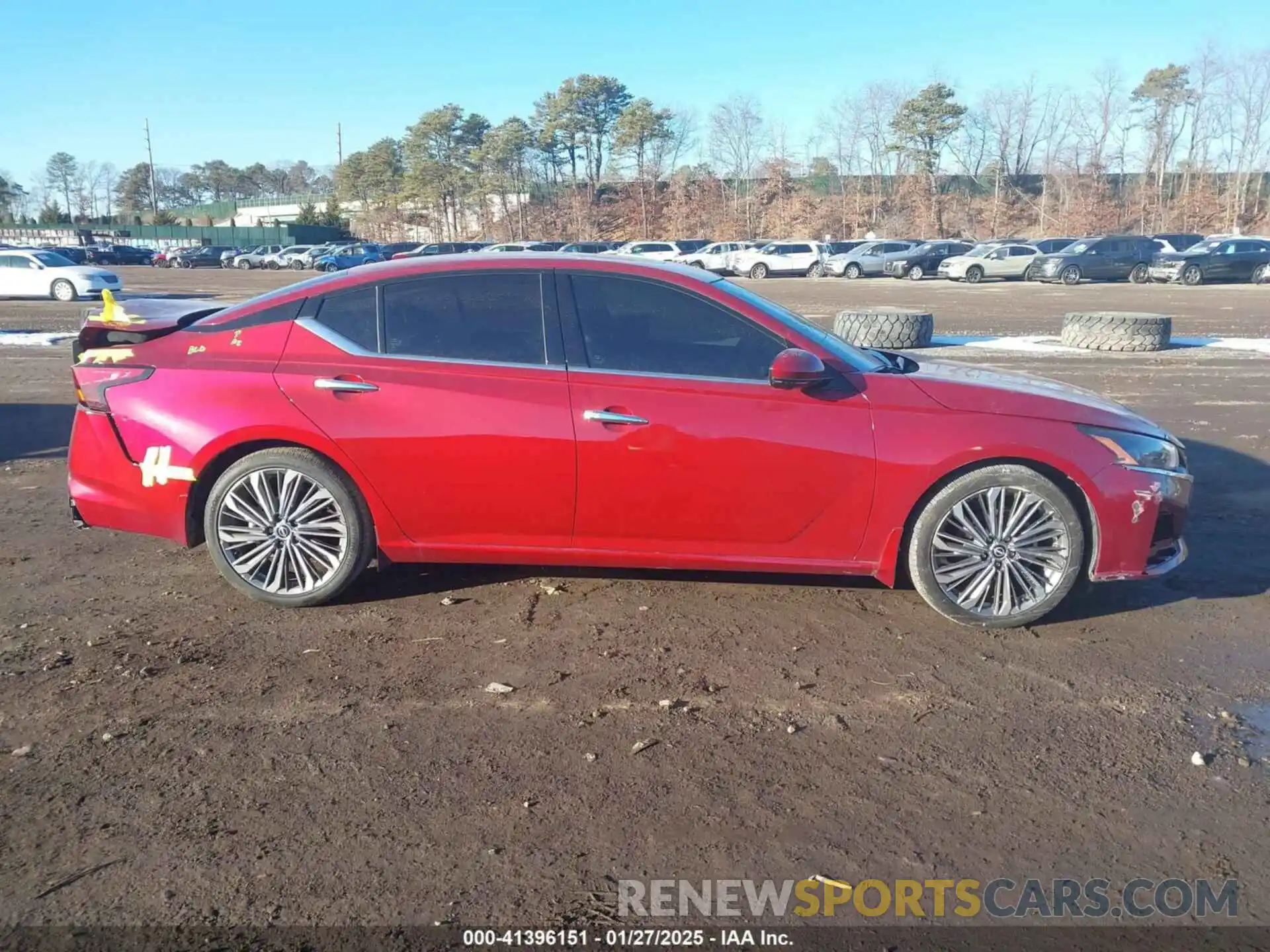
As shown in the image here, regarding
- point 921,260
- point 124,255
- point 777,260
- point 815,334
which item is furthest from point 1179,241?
point 124,255

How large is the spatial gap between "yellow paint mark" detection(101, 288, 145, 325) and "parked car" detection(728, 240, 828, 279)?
42.7m

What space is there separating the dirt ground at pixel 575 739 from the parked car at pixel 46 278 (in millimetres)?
25732

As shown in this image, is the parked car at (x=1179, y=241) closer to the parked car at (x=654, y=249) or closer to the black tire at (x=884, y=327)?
the parked car at (x=654, y=249)

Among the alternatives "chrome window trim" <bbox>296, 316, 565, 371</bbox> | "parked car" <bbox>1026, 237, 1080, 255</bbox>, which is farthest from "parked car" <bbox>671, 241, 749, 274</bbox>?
"chrome window trim" <bbox>296, 316, 565, 371</bbox>

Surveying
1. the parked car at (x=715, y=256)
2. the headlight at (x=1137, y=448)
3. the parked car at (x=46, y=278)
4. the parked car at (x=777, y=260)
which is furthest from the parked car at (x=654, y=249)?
the headlight at (x=1137, y=448)

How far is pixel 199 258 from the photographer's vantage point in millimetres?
64562

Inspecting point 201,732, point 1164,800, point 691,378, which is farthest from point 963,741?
point 201,732

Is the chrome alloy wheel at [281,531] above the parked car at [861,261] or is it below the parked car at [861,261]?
below

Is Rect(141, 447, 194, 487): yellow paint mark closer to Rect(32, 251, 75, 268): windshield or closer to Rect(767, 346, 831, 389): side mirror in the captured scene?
Rect(767, 346, 831, 389): side mirror

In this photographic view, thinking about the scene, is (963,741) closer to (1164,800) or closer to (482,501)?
(1164,800)

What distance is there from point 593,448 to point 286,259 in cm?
6264

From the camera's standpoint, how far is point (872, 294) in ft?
107

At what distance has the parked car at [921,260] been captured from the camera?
44375 mm

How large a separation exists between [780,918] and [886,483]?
7.38 feet
